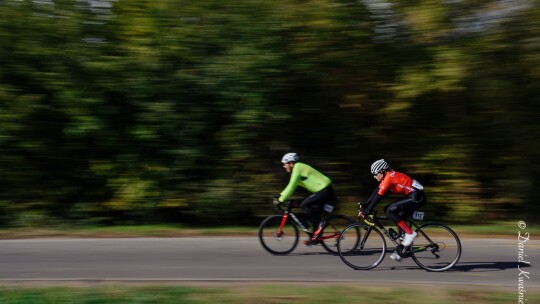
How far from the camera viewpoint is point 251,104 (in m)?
14.9

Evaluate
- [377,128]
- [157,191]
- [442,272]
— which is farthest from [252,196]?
[442,272]

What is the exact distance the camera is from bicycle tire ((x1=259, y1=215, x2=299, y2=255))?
38.9 ft

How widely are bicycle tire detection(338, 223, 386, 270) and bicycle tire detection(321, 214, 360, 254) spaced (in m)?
0.77

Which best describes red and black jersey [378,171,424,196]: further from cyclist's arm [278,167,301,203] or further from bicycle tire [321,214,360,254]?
cyclist's arm [278,167,301,203]

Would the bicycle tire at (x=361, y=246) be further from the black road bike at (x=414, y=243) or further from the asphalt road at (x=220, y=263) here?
the asphalt road at (x=220, y=263)

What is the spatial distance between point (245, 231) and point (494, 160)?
6.77m

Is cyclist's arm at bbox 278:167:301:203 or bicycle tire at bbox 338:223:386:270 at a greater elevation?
cyclist's arm at bbox 278:167:301:203

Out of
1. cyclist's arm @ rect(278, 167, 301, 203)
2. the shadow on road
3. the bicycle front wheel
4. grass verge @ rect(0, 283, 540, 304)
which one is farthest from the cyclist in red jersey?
cyclist's arm @ rect(278, 167, 301, 203)

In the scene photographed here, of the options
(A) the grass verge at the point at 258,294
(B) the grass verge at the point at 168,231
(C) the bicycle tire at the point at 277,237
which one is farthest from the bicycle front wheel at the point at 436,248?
(B) the grass verge at the point at 168,231

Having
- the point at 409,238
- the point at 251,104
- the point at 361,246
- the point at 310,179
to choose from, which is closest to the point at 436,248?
the point at 409,238

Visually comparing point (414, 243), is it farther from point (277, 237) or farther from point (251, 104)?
point (251, 104)

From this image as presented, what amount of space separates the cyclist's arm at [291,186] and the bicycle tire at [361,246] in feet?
4.27

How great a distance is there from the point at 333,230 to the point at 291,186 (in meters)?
1.15

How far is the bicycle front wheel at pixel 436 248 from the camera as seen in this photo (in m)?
10.6
